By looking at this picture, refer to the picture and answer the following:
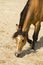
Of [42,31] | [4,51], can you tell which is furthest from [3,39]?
[42,31]

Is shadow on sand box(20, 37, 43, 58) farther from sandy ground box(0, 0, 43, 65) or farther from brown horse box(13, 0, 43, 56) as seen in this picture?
brown horse box(13, 0, 43, 56)

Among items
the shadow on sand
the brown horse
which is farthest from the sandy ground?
the brown horse

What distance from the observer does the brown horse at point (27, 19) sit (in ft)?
19.3

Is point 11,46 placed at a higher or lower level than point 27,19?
lower

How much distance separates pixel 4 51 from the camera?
661 cm

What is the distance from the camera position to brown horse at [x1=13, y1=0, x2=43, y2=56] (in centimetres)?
589

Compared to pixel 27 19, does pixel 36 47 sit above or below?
below

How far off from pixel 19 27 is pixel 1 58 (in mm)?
958

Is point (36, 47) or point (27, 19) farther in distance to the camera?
point (36, 47)

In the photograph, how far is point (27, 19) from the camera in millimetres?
6137

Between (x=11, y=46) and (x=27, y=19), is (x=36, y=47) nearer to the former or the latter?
(x=11, y=46)

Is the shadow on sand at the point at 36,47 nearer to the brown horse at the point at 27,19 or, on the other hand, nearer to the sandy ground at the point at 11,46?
the sandy ground at the point at 11,46

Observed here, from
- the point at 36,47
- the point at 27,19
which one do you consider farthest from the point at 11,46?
the point at 27,19

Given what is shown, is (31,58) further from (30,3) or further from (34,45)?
(30,3)
